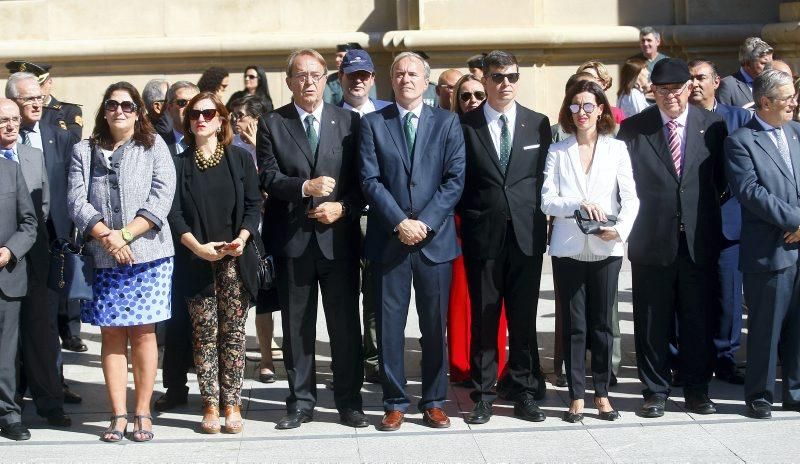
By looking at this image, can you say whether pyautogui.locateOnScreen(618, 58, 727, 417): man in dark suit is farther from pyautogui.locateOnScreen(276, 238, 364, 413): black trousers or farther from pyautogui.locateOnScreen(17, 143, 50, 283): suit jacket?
pyautogui.locateOnScreen(17, 143, 50, 283): suit jacket

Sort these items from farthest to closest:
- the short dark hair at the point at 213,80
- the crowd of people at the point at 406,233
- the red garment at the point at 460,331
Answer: the short dark hair at the point at 213,80
the red garment at the point at 460,331
the crowd of people at the point at 406,233

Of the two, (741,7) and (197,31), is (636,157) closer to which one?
(741,7)

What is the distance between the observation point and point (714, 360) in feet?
29.0

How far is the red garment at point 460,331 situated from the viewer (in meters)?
8.95

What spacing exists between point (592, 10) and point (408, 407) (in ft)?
22.2

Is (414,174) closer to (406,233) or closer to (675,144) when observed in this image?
(406,233)

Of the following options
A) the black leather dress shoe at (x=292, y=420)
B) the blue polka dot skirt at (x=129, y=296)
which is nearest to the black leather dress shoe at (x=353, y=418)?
the black leather dress shoe at (x=292, y=420)

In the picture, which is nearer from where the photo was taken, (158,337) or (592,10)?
(158,337)

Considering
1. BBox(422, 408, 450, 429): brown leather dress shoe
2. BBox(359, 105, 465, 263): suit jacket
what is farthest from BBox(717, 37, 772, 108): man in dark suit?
BBox(422, 408, 450, 429): brown leather dress shoe

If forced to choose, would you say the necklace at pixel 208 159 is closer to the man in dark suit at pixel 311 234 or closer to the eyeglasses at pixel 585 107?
the man in dark suit at pixel 311 234

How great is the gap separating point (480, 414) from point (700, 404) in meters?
1.34

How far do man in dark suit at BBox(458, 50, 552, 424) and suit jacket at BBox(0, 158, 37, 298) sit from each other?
2.56 m

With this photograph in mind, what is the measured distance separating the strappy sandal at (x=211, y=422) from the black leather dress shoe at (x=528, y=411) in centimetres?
179

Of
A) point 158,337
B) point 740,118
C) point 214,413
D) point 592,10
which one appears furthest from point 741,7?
point 214,413
